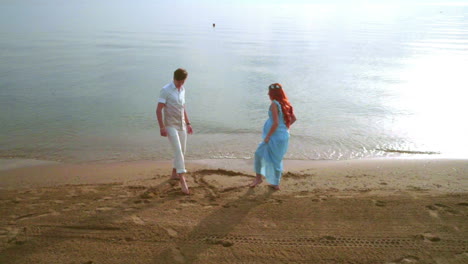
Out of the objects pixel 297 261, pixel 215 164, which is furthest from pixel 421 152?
pixel 297 261

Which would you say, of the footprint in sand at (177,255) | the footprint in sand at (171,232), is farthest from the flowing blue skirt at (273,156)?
the footprint in sand at (177,255)

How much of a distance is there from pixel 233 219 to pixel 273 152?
1402 millimetres

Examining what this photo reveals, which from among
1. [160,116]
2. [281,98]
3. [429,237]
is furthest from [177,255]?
[429,237]

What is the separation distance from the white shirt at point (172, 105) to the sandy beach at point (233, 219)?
3.39 ft

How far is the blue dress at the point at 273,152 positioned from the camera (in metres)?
5.84

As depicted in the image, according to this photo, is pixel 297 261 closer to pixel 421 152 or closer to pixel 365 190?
pixel 365 190

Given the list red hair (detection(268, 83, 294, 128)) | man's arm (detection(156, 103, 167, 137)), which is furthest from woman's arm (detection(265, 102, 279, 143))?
man's arm (detection(156, 103, 167, 137))

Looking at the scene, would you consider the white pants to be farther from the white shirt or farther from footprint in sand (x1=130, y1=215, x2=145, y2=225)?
footprint in sand (x1=130, y1=215, x2=145, y2=225)

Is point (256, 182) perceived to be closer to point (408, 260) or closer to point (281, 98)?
point (281, 98)

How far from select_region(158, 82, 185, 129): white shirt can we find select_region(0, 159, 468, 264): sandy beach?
1.03 meters

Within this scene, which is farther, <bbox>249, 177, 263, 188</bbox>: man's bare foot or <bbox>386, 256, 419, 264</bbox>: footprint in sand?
<bbox>249, 177, 263, 188</bbox>: man's bare foot

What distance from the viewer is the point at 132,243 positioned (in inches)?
170

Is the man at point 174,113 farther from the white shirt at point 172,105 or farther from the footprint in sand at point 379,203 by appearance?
the footprint in sand at point 379,203

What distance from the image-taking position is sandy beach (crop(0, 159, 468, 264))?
418 cm
